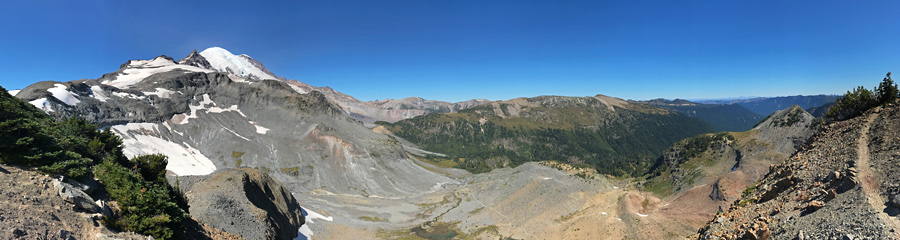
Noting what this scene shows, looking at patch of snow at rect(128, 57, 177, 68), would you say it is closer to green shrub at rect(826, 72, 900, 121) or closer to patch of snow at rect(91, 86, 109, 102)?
patch of snow at rect(91, 86, 109, 102)

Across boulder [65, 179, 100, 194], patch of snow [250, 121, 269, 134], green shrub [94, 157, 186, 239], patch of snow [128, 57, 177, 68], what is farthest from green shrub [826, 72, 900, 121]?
patch of snow [128, 57, 177, 68]

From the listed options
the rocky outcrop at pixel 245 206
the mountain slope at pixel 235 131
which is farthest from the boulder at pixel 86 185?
the mountain slope at pixel 235 131

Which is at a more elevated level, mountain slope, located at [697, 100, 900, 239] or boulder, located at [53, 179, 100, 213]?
boulder, located at [53, 179, 100, 213]

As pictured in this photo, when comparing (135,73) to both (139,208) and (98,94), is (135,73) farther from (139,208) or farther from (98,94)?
(139,208)

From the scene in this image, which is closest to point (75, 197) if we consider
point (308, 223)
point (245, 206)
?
point (245, 206)

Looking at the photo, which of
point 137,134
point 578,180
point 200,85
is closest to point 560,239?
point 578,180

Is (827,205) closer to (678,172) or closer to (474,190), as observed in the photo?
(678,172)

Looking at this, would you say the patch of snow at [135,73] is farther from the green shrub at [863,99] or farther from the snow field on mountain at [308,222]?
the green shrub at [863,99]
